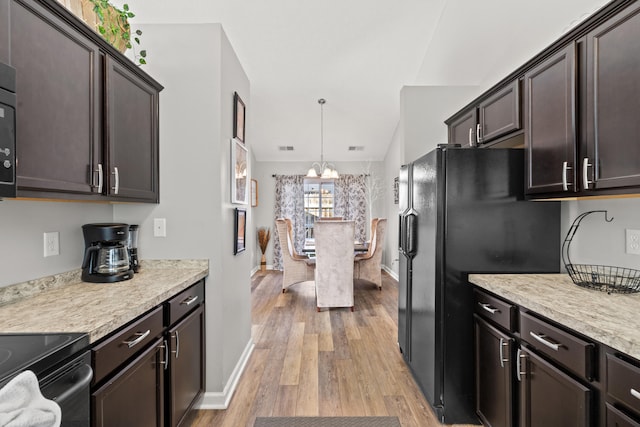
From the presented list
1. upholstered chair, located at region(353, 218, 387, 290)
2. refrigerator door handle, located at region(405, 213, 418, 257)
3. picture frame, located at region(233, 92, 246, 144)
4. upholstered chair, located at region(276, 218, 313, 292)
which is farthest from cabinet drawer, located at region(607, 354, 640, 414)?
upholstered chair, located at region(276, 218, 313, 292)

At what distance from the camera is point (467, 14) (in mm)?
2582

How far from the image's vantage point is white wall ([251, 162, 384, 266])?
22.6ft

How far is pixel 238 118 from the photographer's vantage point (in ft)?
8.05

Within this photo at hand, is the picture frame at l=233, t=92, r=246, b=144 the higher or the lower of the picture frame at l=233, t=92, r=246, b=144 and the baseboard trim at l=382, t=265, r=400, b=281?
the higher

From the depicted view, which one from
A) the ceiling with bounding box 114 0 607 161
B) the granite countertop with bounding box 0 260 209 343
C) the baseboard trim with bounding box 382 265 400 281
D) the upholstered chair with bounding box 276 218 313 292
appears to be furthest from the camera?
the baseboard trim with bounding box 382 265 400 281

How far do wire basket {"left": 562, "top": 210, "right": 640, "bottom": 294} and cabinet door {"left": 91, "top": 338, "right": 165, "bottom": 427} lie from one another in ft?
7.03

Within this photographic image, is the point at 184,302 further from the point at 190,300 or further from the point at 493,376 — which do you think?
the point at 493,376

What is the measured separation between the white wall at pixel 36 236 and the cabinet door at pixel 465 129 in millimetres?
2740

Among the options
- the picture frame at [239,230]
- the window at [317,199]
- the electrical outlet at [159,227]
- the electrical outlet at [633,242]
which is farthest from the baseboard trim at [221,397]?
the window at [317,199]

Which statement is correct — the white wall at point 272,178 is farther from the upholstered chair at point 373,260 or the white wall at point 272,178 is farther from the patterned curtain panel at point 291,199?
the upholstered chair at point 373,260

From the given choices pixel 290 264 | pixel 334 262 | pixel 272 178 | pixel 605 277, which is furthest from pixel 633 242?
pixel 272 178

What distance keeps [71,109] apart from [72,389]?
43.1 inches

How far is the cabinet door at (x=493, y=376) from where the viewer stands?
155 centimetres

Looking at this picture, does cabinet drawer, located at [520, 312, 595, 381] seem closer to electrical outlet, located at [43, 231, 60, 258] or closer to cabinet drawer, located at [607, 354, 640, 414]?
cabinet drawer, located at [607, 354, 640, 414]
